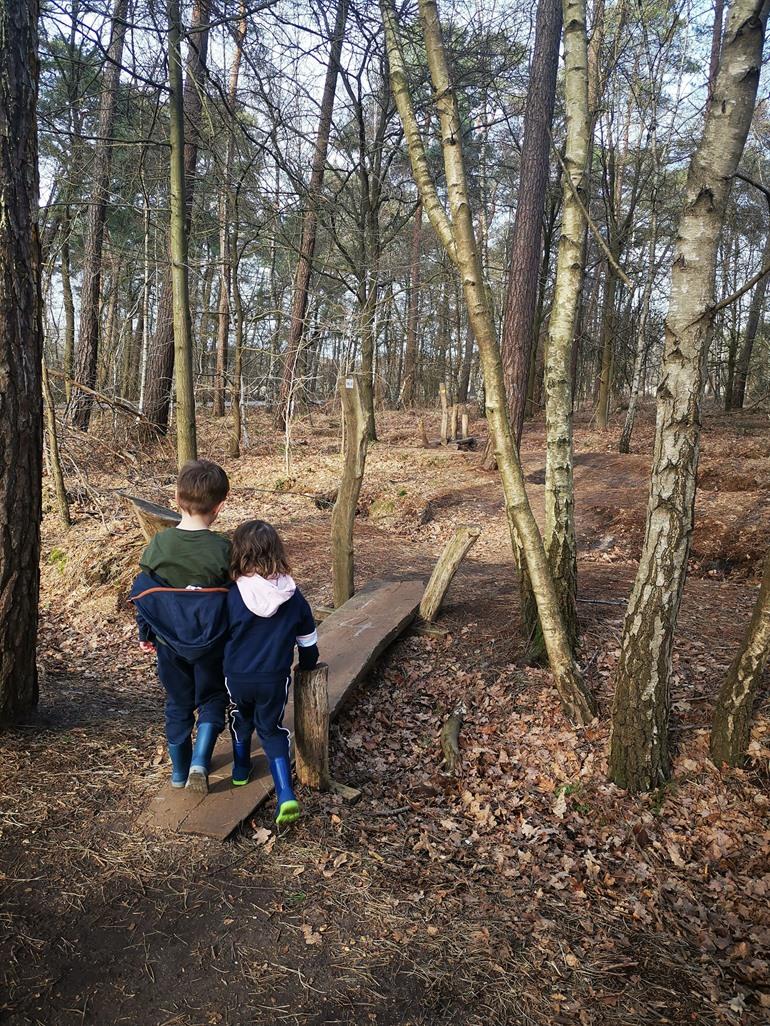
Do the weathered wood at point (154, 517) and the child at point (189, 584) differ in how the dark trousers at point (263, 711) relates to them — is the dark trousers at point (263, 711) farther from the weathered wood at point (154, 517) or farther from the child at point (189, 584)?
the weathered wood at point (154, 517)

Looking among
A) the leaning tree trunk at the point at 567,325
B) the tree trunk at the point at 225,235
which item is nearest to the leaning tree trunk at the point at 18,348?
the leaning tree trunk at the point at 567,325

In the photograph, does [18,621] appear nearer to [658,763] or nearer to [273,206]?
[658,763]

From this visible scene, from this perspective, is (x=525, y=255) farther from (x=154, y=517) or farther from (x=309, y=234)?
(x=154, y=517)

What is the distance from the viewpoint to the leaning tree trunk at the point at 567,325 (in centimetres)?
453

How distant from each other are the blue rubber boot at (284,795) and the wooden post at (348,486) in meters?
3.04

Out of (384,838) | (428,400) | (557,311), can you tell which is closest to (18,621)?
(384,838)

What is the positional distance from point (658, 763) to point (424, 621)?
2.85m

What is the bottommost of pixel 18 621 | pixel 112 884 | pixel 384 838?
pixel 384 838

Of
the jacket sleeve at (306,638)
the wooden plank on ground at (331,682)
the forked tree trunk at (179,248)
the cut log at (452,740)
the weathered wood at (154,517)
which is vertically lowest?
the cut log at (452,740)

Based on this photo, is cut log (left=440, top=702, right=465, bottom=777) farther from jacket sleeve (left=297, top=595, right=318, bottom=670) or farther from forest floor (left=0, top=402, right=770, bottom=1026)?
jacket sleeve (left=297, top=595, right=318, bottom=670)

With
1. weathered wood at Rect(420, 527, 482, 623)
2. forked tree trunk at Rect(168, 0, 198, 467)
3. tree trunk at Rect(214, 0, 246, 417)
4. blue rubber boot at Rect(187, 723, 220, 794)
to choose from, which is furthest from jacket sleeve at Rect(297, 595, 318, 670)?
tree trunk at Rect(214, 0, 246, 417)

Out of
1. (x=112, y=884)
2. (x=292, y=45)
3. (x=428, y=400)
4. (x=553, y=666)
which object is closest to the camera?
(x=112, y=884)

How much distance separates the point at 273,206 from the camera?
37.8 ft

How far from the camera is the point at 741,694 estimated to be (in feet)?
13.0
